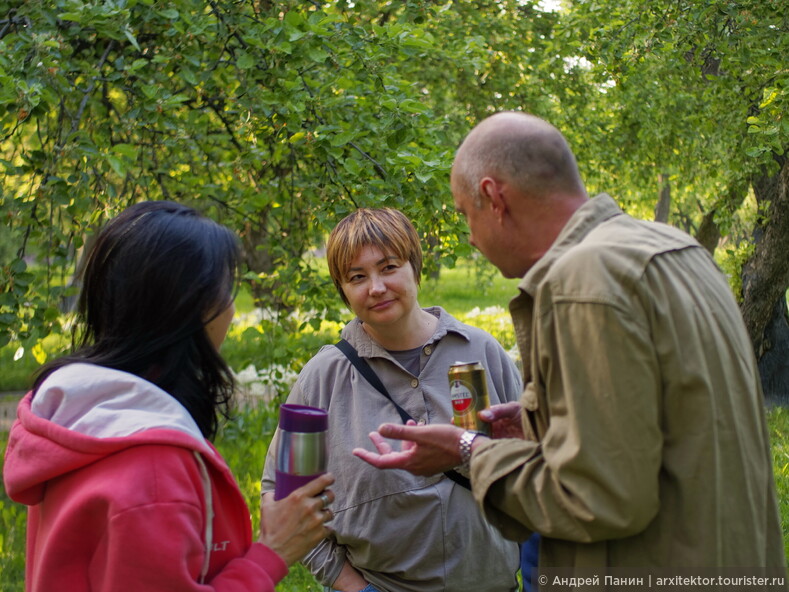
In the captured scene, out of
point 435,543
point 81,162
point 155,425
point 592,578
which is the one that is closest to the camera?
point 155,425

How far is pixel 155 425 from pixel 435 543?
123cm

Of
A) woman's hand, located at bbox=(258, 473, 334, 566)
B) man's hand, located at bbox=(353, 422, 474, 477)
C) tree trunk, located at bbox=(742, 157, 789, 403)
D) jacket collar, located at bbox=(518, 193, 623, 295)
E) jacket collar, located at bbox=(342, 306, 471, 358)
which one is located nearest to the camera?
jacket collar, located at bbox=(518, 193, 623, 295)

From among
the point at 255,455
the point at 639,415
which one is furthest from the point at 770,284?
the point at 639,415

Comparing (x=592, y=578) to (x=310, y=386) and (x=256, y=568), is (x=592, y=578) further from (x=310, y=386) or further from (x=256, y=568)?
(x=310, y=386)

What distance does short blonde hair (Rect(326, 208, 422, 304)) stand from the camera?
294 centimetres

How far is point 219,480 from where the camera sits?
1.81 meters

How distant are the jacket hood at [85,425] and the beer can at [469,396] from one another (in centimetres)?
80

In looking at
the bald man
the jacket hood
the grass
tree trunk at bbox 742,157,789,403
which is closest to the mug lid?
the jacket hood

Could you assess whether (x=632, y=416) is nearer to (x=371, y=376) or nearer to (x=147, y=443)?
(x=147, y=443)

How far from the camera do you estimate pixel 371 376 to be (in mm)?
2795

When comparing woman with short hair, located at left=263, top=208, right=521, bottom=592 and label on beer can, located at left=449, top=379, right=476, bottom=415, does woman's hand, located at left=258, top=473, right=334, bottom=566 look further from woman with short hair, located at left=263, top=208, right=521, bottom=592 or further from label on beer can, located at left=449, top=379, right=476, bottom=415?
woman with short hair, located at left=263, top=208, right=521, bottom=592

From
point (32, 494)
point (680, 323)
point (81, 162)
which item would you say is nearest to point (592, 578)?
point (680, 323)

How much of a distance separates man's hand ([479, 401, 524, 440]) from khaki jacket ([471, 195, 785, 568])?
45cm

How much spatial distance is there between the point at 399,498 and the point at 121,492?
121 cm
